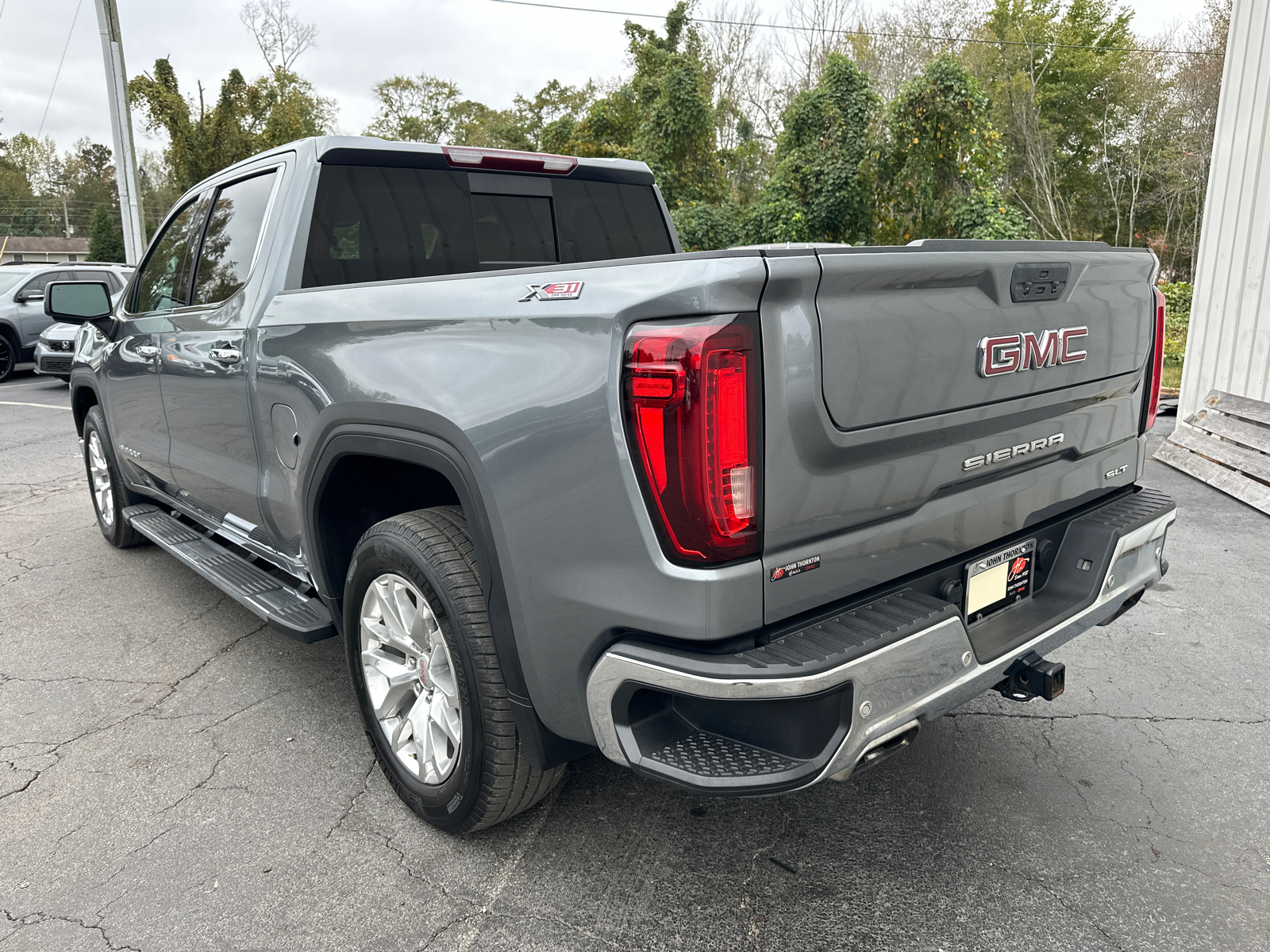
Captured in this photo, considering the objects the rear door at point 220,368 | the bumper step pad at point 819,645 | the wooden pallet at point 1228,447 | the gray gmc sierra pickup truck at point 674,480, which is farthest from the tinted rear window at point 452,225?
the wooden pallet at point 1228,447

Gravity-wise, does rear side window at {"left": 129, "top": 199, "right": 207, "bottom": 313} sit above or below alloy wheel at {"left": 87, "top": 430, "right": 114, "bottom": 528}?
above

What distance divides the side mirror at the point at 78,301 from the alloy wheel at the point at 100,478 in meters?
0.86

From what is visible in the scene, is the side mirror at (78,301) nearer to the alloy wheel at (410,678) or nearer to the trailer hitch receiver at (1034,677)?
the alloy wheel at (410,678)

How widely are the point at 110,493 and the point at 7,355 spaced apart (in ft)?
36.5

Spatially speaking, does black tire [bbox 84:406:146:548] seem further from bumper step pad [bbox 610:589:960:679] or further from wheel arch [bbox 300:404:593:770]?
bumper step pad [bbox 610:589:960:679]

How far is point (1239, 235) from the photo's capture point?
7.45 metres

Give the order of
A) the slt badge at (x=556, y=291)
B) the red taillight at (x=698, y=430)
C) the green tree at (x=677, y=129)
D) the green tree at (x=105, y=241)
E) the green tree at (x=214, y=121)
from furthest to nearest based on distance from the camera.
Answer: the green tree at (x=105, y=241) < the green tree at (x=214, y=121) < the green tree at (x=677, y=129) < the slt badge at (x=556, y=291) < the red taillight at (x=698, y=430)

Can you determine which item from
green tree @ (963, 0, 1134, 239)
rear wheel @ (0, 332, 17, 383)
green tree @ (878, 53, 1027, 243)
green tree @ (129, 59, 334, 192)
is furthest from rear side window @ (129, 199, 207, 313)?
green tree @ (963, 0, 1134, 239)

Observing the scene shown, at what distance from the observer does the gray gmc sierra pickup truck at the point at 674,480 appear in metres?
1.82

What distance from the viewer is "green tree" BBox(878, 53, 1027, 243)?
14555 mm

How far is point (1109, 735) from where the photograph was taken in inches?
126

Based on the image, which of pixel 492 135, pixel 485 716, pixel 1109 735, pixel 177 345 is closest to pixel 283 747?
pixel 485 716

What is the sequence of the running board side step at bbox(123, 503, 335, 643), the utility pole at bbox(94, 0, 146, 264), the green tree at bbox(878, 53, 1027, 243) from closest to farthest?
the running board side step at bbox(123, 503, 335, 643), the green tree at bbox(878, 53, 1027, 243), the utility pole at bbox(94, 0, 146, 264)

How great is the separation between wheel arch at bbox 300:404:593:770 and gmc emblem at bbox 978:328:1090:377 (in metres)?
1.24
